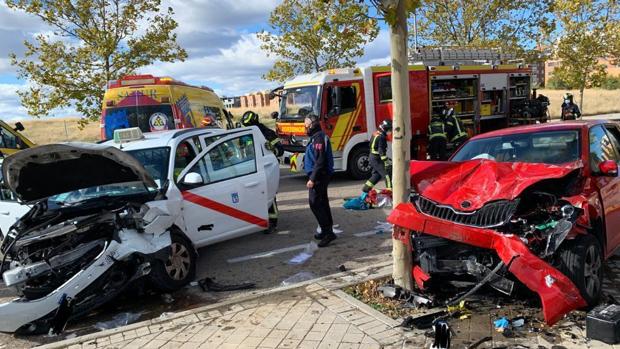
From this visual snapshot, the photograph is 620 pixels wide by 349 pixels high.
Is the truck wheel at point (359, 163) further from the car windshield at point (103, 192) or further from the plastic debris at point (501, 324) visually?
the plastic debris at point (501, 324)

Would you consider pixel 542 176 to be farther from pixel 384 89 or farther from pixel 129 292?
pixel 384 89

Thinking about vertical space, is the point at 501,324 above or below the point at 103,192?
below

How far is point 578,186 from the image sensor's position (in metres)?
4.14

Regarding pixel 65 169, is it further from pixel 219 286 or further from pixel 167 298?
pixel 219 286

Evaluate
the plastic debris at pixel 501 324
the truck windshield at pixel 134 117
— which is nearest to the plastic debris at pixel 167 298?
the plastic debris at pixel 501 324

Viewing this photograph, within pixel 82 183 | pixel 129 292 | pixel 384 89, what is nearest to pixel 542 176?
Result: pixel 129 292

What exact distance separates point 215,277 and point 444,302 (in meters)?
2.64

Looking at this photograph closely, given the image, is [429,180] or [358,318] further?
[429,180]

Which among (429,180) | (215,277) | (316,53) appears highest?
(316,53)

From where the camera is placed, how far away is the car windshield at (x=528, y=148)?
4.72 metres

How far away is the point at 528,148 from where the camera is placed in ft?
16.6

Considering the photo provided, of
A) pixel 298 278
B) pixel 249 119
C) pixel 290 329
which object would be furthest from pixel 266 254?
pixel 249 119

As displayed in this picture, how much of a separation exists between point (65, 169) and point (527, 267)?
13.8ft

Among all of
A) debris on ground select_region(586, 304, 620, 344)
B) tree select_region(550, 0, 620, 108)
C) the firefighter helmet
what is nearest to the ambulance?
the firefighter helmet
